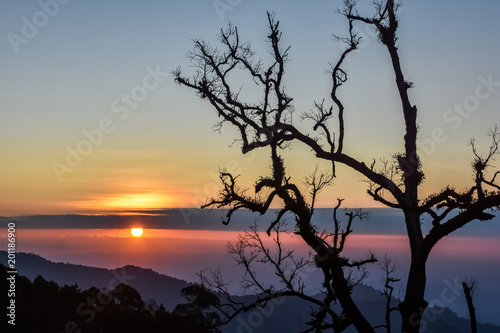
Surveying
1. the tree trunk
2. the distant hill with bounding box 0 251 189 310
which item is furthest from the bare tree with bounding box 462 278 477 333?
the distant hill with bounding box 0 251 189 310

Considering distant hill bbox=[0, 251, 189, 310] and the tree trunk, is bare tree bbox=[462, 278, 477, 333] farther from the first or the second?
distant hill bbox=[0, 251, 189, 310]

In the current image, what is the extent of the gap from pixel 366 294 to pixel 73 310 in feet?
509

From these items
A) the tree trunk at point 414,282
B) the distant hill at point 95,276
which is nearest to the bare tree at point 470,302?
the tree trunk at point 414,282

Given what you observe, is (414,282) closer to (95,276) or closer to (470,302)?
(470,302)

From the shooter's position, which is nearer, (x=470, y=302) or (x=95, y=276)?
(x=470, y=302)

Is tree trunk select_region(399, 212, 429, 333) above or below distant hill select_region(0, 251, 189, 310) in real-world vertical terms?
below

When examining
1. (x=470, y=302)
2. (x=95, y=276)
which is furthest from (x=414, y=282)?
(x=95, y=276)

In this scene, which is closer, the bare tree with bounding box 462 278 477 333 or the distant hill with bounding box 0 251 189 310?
the bare tree with bounding box 462 278 477 333

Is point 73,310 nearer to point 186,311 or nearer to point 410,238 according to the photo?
point 186,311

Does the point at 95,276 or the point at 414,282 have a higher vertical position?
the point at 95,276

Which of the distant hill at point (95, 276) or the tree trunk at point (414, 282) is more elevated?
the distant hill at point (95, 276)

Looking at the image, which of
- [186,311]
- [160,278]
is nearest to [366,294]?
[160,278]

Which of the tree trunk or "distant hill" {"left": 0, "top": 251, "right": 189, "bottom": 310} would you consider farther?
"distant hill" {"left": 0, "top": 251, "right": 189, "bottom": 310}

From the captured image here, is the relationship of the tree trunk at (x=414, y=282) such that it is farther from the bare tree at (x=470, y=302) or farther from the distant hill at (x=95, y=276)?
the distant hill at (x=95, y=276)
